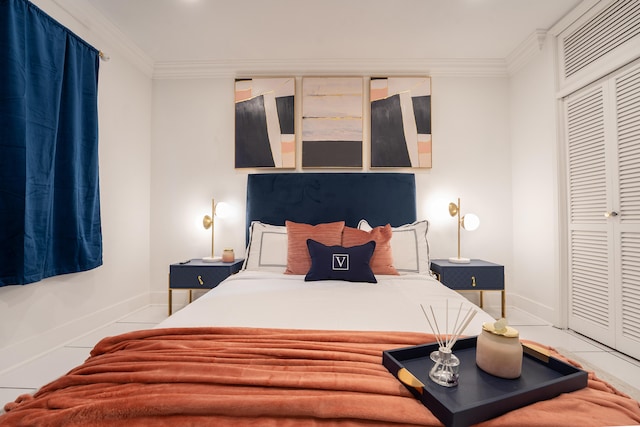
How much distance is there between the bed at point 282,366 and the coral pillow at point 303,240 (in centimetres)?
16

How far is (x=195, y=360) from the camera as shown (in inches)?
39.1

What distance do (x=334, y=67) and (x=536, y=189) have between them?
2360 mm

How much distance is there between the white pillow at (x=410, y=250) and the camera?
2.50m

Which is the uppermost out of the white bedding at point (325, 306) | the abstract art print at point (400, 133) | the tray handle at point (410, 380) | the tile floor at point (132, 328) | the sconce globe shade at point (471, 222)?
the abstract art print at point (400, 133)

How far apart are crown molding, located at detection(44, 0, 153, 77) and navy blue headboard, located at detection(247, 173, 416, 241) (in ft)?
5.57

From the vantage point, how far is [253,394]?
819 millimetres

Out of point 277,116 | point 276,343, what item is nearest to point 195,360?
point 276,343

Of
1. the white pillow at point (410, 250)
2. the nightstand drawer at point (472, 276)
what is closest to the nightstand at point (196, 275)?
the white pillow at point (410, 250)

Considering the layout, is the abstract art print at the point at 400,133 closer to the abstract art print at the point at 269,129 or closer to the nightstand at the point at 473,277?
the abstract art print at the point at 269,129

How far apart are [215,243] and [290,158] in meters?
1.23

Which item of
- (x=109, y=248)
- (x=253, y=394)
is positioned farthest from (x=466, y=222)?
(x=109, y=248)

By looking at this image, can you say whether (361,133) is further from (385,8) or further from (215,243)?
(215,243)

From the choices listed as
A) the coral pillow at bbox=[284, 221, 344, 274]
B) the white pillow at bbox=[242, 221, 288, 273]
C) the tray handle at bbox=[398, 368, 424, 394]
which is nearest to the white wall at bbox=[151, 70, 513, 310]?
the white pillow at bbox=[242, 221, 288, 273]

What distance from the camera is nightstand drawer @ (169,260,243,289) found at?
109 inches
